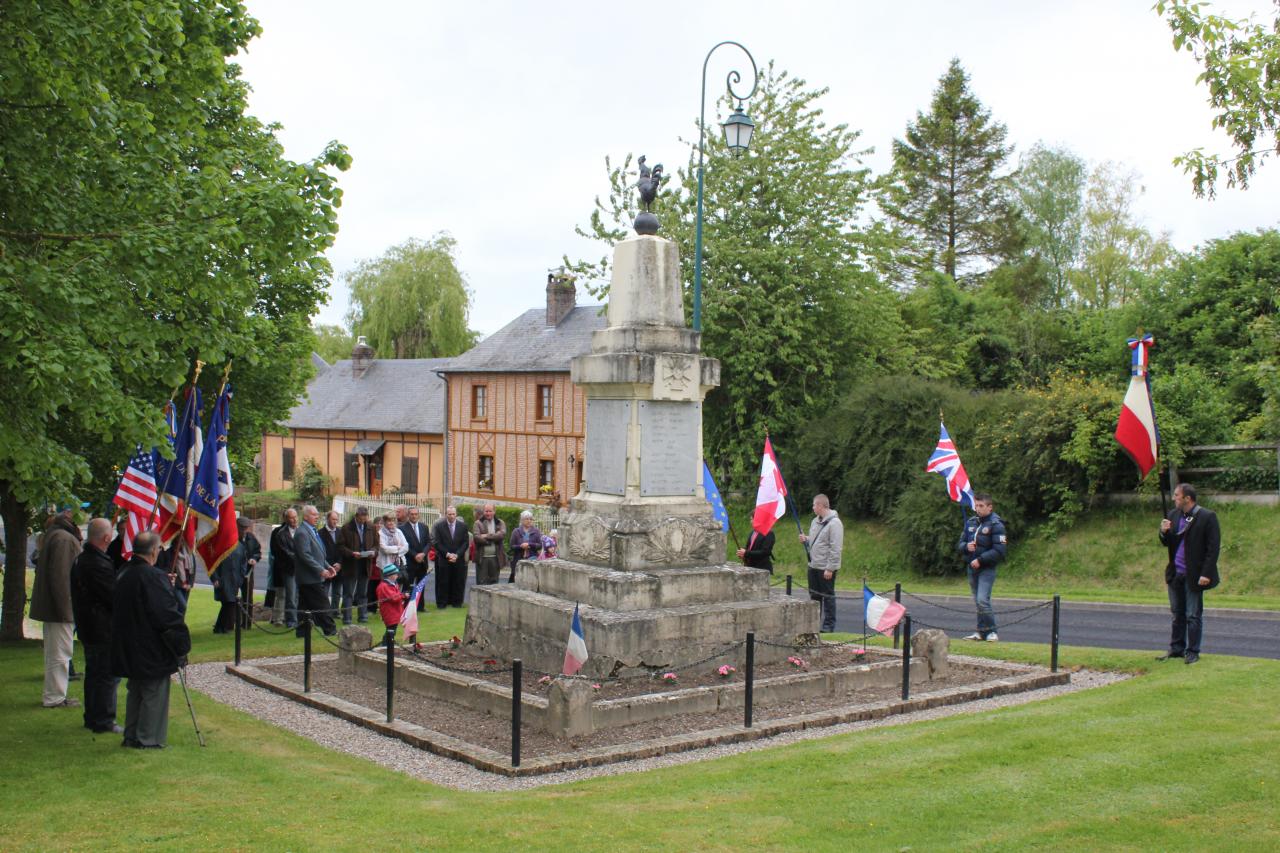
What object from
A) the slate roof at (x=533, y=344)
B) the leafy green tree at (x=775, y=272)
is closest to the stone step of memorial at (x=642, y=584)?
the leafy green tree at (x=775, y=272)

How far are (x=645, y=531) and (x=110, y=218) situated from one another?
240 inches

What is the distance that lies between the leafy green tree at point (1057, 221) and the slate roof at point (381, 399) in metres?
26.4

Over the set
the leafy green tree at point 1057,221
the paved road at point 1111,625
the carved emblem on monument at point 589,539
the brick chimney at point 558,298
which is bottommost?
the paved road at point 1111,625

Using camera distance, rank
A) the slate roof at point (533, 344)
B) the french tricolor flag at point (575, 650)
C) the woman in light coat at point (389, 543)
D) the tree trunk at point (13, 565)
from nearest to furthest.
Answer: the french tricolor flag at point (575, 650), the tree trunk at point (13, 565), the woman in light coat at point (389, 543), the slate roof at point (533, 344)

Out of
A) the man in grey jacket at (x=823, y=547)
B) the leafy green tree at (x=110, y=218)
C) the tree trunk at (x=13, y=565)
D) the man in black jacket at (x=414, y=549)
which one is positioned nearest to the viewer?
the leafy green tree at (x=110, y=218)

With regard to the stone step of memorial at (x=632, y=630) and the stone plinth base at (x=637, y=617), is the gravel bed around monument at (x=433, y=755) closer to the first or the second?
the stone step of memorial at (x=632, y=630)

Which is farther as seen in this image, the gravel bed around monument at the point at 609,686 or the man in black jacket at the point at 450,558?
the man in black jacket at the point at 450,558

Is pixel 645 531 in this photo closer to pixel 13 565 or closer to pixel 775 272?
pixel 13 565

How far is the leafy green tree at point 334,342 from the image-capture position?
2616 inches

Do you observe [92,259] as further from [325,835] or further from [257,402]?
[257,402]

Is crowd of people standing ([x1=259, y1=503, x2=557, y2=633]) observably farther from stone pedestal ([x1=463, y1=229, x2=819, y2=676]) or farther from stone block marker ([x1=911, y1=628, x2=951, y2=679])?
stone block marker ([x1=911, y1=628, x2=951, y2=679])

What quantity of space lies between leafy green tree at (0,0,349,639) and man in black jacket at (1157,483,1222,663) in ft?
30.3

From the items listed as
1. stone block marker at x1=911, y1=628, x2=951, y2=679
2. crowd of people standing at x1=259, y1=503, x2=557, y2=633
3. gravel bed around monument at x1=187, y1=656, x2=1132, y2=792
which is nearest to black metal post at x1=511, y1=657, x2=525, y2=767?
gravel bed around monument at x1=187, y1=656, x2=1132, y2=792

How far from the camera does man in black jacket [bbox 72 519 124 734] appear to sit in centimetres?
991
